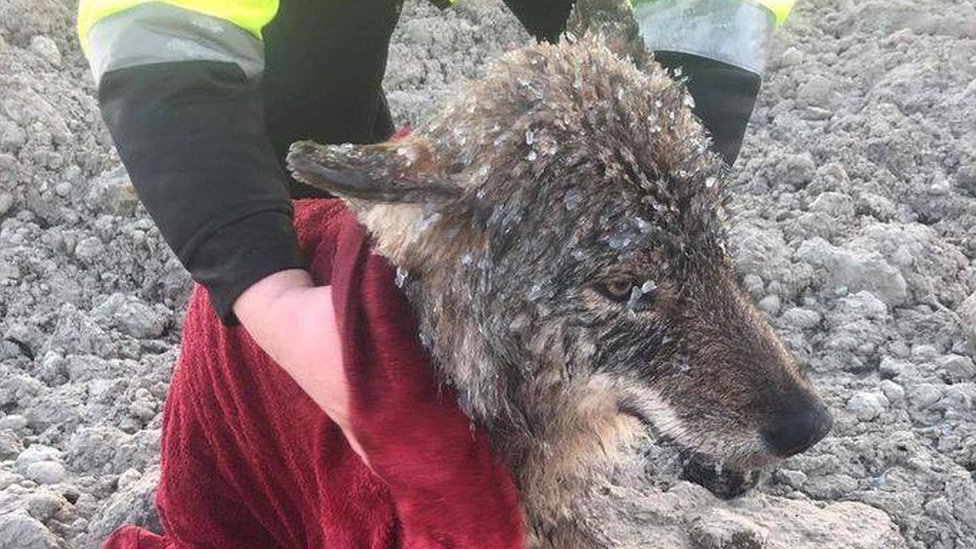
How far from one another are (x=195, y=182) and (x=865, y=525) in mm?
1678

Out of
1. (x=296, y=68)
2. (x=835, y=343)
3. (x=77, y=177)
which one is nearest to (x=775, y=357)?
(x=835, y=343)

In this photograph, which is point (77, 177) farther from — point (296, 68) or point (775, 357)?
point (775, 357)

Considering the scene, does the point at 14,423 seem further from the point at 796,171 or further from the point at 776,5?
the point at 796,171

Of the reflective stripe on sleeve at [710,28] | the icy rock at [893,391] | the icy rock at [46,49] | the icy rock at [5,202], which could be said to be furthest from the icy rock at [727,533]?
the icy rock at [46,49]

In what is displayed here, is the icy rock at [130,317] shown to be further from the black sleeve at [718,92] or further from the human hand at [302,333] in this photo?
the black sleeve at [718,92]

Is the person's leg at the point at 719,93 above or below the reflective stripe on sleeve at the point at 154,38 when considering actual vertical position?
above

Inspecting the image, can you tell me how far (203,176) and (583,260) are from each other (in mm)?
691

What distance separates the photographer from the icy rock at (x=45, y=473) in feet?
9.36

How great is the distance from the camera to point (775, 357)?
1.93m

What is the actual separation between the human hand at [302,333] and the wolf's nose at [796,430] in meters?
0.68

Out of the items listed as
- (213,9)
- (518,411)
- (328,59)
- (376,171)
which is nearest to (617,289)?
(518,411)

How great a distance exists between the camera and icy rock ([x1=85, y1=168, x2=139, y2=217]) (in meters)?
3.77

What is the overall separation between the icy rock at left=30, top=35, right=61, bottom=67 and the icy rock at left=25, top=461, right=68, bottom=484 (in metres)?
1.97

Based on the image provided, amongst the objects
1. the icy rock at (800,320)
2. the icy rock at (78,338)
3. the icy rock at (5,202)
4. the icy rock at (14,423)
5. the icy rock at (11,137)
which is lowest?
the icy rock at (14,423)
